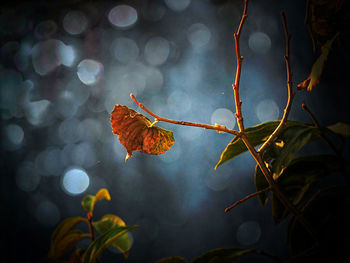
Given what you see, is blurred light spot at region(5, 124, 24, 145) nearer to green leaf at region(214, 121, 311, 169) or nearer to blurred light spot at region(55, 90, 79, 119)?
blurred light spot at region(55, 90, 79, 119)

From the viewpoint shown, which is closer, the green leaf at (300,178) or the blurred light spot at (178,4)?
the green leaf at (300,178)

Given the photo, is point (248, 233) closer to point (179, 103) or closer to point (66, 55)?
point (179, 103)

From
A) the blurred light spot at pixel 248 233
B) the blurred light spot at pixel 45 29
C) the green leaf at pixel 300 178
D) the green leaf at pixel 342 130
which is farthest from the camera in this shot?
the blurred light spot at pixel 45 29

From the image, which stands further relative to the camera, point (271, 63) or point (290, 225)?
point (271, 63)

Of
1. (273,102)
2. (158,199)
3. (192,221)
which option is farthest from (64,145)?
(273,102)

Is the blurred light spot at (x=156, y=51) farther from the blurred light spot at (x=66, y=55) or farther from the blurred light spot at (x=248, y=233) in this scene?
the blurred light spot at (x=248, y=233)

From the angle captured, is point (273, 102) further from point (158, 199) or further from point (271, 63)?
point (158, 199)

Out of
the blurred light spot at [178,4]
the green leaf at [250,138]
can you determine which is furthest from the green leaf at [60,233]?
the blurred light spot at [178,4]
